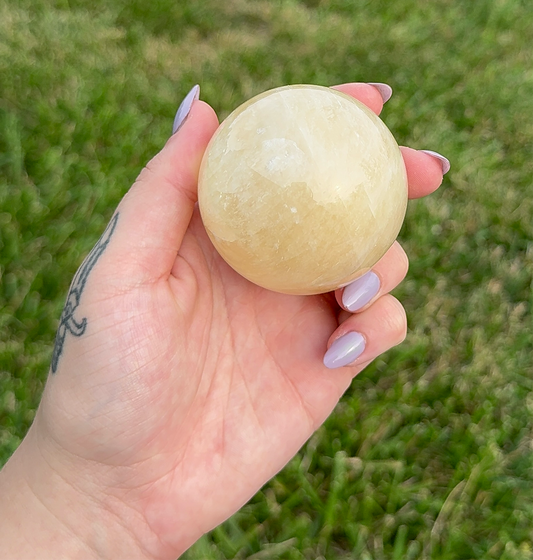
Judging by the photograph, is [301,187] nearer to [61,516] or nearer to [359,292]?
[359,292]

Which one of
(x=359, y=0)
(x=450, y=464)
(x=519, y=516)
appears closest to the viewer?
(x=519, y=516)

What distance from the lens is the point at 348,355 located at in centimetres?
155

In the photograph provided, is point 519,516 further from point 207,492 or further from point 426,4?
point 426,4

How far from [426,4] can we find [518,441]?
7.88 ft

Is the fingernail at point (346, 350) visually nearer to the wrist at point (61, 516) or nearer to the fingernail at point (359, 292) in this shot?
the fingernail at point (359, 292)

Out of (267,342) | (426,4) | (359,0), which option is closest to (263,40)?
(359,0)

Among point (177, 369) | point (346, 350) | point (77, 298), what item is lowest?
point (346, 350)

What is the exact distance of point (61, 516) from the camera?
1.45 meters

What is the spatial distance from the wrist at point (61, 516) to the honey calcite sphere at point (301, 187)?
69 cm

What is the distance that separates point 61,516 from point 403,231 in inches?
63.4

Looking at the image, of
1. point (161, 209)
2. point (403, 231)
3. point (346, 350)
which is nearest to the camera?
point (161, 209)

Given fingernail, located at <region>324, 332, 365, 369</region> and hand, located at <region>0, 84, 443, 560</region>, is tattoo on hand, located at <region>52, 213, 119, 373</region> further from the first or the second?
fingernail, located at <region>324, 332, 365, 369</region>

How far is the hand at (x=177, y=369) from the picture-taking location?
4.65 feet

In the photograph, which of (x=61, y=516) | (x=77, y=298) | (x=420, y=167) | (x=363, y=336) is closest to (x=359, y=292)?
(x=363, y=336)
